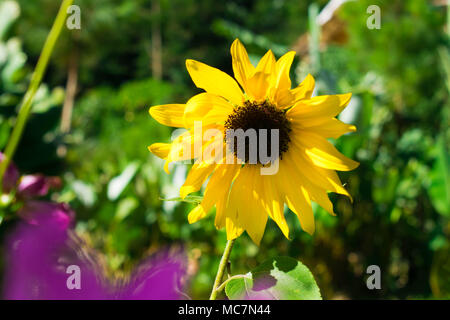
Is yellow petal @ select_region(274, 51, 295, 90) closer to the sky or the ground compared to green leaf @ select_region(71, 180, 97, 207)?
closer to the sky

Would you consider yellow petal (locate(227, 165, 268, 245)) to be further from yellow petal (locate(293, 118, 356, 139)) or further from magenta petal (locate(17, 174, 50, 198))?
magenta petal (locate(17, 174, 50, 198))

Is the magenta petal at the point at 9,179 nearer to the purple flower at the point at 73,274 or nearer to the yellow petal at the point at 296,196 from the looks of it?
the purple flower at the point at 73,274

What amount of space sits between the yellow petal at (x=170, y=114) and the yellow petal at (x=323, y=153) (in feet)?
0.25

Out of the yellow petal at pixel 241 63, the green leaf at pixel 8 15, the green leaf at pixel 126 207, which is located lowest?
the green leaf at pixel 126 207

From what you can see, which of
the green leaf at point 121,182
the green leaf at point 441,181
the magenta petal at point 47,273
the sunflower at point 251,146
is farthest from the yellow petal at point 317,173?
the green leaf at point 441,181

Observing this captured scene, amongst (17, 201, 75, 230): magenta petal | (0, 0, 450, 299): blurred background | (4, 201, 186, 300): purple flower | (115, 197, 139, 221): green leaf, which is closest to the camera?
(4, 201, 186, 300): purple flower

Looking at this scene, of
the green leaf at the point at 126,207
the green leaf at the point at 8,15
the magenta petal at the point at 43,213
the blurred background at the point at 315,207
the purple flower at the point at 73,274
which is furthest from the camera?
the green leaf at the point at 8,15

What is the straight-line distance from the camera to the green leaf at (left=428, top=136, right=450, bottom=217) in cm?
78

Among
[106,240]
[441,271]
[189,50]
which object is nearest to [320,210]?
[441,271]

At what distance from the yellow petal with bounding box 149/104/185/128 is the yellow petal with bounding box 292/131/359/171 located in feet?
0.25

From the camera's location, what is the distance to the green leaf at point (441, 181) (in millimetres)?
779

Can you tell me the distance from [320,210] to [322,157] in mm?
387

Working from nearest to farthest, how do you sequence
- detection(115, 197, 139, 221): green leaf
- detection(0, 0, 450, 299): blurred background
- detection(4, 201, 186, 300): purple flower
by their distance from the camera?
detection(4, 201, 186, 300): purple flower → detection(0, 0, 450, 299): blurred background → detection(115, 197, 139, 221): green leaf

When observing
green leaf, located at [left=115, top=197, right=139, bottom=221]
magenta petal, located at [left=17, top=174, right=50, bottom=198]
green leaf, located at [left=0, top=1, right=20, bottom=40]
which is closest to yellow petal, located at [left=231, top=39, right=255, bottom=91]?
magenta petal, located at [left=17, top=174, right=50, bottom=198]
